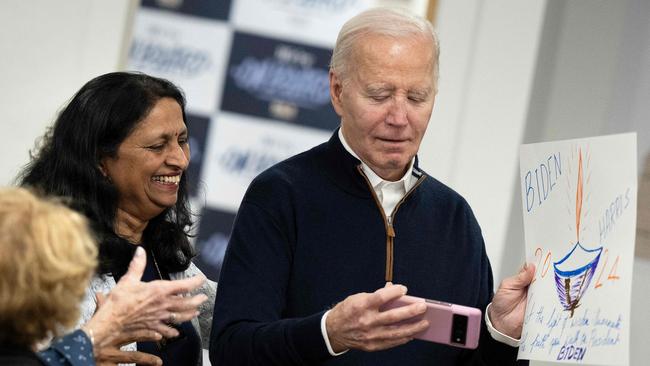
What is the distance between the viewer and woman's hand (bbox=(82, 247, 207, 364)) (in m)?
1.80

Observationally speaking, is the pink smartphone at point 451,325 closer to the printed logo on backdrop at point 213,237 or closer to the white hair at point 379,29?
the white hair at point 379,29

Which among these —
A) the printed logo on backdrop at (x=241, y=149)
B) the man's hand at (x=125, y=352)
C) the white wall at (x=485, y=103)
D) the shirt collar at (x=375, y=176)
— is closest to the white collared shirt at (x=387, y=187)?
the shirt collar at (x=375, y=176)

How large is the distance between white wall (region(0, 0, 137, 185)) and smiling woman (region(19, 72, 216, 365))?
65.1 inches

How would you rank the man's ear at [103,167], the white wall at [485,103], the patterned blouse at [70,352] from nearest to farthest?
the patterned blouse at [70,352]
the man's ear at [103,167]
the white wall at [485,103]

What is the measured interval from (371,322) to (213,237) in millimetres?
2621

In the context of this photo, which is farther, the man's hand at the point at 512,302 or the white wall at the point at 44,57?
the white wall at the point at 44,57

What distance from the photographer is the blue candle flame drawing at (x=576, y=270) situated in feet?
6.32

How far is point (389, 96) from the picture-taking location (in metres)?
2.12

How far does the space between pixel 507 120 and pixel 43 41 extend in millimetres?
1903

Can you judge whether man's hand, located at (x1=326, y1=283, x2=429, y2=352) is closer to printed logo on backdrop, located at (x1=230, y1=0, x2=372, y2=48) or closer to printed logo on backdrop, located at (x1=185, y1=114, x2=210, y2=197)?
printed logo on backdrop, located at (x1=185, y1=114, x2=210, y2=197)

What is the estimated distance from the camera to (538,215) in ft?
6.76

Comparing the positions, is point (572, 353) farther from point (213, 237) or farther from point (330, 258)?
point (213, 237)

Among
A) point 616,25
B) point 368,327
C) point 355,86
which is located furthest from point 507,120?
point 368,327

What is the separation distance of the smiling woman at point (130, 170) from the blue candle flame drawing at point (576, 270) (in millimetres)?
925
